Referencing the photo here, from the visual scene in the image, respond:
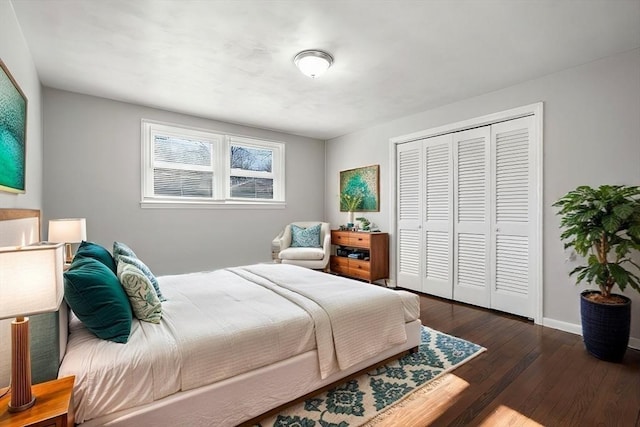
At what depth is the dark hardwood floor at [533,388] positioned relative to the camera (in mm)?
1724

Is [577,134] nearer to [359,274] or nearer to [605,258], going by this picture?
[605,258]

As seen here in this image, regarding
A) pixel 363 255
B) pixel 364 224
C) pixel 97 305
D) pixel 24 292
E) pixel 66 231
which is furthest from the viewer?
pixel 364 224

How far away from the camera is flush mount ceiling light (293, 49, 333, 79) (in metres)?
2.61

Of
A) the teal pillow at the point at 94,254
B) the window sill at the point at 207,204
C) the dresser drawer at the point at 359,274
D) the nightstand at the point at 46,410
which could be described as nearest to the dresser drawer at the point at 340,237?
the dresser drawer at the point at 359,274

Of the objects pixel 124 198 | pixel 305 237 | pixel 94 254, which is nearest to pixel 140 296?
pixel 94 254

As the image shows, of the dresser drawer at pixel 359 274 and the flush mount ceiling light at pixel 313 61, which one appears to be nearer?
the flush mount ceiling light at pixel 313 61

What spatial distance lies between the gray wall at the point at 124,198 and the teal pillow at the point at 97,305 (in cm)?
266

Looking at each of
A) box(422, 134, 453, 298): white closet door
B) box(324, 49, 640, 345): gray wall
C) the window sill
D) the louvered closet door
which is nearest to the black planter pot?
box(324, 49, 640, 345): gray wall

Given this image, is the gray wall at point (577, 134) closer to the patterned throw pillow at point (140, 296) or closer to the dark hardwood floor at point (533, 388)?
the dark hardwood floor at point (533, 388)

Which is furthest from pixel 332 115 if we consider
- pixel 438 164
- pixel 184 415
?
pixel 184 415

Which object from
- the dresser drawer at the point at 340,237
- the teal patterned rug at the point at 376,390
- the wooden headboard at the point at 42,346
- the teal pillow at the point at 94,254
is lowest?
the teal patterned rug at the point at 376,390

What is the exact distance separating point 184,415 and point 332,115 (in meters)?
3.90

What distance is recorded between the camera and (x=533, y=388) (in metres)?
2.00

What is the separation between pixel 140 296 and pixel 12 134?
4.95ft
